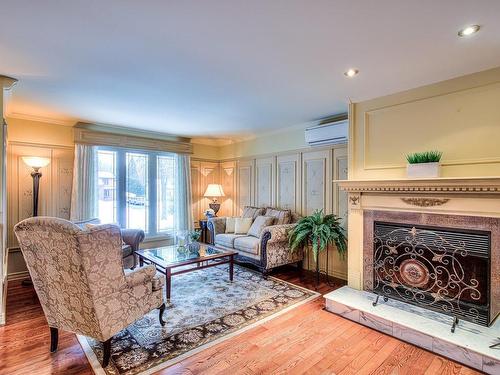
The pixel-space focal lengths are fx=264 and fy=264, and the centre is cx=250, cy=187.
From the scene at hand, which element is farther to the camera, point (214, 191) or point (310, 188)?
point (214, 191)

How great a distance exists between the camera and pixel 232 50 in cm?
212

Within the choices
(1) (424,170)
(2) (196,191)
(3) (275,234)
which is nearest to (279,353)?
(3) (275,234)

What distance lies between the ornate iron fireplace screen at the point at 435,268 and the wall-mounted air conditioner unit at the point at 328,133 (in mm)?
1418

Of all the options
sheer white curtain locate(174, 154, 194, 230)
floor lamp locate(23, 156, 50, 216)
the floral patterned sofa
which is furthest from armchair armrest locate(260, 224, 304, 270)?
floor lamp locate(23, 156, 50, 216)

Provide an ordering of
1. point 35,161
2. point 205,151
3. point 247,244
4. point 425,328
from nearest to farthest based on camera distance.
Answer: point 425,328 < point 35,161 < point 247,244 < point 205,151

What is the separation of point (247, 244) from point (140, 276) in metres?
2.17

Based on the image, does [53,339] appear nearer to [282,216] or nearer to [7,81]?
[7,81]

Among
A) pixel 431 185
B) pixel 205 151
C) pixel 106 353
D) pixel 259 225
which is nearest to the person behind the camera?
pixel 106 353

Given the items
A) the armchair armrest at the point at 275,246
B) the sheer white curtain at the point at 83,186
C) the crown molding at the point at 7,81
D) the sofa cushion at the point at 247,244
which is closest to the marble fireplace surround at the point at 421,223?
the armchair armrest at the point at 275,246

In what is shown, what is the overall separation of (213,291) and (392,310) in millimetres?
2026

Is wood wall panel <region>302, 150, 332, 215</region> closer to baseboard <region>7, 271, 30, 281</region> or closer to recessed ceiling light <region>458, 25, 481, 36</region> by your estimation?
recessed ceiling light <region>458, 25, 481, 36</region>

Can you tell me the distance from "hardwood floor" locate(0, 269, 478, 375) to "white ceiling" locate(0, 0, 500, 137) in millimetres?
2445

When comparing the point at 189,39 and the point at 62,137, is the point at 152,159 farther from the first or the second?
the point at 189,39

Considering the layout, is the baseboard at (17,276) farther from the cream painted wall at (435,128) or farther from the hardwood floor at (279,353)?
the cream painted wall at (435,128)
